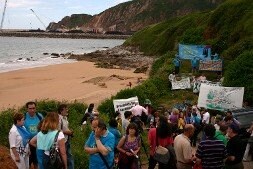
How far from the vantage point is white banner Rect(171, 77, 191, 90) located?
882 inches

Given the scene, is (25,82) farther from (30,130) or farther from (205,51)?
(30,130)

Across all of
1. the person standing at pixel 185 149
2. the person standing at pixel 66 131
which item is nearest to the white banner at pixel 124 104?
the person standing at pixel 66 131

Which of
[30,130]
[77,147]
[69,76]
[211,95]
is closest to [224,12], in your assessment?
[69,76]

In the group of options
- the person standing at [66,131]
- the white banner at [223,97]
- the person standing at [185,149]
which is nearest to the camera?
the person standing at [185,149]

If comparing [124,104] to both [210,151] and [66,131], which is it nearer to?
[66,131]

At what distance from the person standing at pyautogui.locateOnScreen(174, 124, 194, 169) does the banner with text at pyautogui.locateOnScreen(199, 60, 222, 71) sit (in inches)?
735

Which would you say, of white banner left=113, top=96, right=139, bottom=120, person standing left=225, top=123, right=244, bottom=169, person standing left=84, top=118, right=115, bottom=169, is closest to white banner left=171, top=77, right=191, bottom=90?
white banner left=113, top=96, right=139, bottom=120

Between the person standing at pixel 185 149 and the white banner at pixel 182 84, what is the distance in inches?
595

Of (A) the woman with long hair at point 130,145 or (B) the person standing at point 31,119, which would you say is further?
(B) the person standing at point 31,119

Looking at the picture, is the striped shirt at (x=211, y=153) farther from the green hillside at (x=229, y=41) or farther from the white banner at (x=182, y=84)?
the white banner at (x=182, y=84)

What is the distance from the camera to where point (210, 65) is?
2597cm

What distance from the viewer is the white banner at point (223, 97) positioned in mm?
17402

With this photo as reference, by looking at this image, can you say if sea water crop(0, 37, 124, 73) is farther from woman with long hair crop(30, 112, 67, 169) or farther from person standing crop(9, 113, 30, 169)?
woman with long hair crop(30, 112, 67, 169)

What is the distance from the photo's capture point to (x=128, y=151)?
7.40 metres
